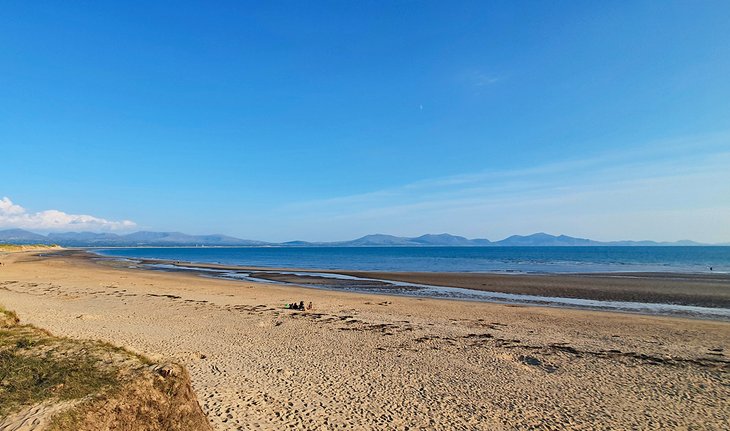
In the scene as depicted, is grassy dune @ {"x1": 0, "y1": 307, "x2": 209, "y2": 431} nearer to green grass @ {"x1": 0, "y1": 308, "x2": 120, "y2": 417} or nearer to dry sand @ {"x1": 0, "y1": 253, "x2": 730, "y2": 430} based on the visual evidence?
green grass @ {"x1": 0, "y1": 308, "x2": 120, "y2": 417}

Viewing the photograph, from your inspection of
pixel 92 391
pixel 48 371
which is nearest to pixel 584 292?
pixel 92 391

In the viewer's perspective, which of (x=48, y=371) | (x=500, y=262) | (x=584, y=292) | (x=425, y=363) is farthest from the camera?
(x=500, y=262)

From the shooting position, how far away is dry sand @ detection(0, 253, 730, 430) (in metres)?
8.23

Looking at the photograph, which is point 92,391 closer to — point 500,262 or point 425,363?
point 425,363

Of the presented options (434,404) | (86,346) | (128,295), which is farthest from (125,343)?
(128,295)

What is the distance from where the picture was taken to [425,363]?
38.2 feet

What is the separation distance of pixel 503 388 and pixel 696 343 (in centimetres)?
1058

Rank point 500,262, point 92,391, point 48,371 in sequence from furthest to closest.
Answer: point 500,262 < point 48,371 < point 92,391

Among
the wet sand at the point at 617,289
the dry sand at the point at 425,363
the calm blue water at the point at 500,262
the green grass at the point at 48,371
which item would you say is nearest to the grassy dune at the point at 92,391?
the green grass at the point at 48,371

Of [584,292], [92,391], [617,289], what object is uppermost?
[92,391]

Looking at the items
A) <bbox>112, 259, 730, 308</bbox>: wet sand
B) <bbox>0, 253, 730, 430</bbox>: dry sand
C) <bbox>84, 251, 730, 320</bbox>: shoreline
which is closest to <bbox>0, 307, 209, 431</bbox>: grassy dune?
<bbox>0, 253, 730, 430</bbox>: dry sand

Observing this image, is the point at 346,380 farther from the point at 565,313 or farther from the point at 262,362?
the point at 565,313

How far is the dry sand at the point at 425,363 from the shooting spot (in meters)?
8.23

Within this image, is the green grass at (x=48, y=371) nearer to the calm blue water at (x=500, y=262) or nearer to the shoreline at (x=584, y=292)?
the shoreline at (x=584, y=292)
